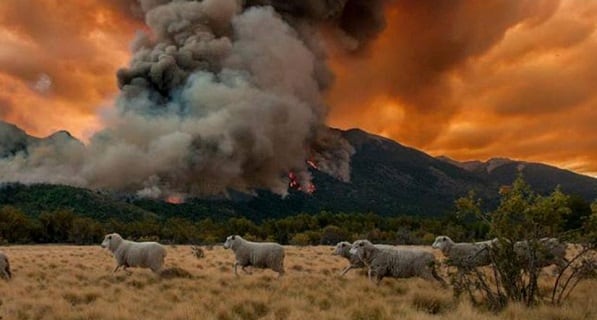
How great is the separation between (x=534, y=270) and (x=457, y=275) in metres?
1.57

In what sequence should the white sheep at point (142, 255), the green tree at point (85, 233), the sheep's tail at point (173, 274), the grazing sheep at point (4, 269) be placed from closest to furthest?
the grazing sheep at point (4, 269)
the sheep's tail at point (173, 274)
the white sheep at point (142, 255)
the green tree at point (85, 233)

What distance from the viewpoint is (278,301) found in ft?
39.1

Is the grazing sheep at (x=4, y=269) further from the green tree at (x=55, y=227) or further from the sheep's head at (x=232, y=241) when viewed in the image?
the green tree at (x=55, y=227)

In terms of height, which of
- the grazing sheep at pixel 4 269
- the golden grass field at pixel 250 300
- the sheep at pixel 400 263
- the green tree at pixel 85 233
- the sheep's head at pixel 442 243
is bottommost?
the golden grass field at pixel 250 300

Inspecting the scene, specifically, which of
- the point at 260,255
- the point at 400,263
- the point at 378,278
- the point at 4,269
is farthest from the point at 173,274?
the point at 400,263

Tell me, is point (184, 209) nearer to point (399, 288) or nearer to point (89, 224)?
point (89, 224)

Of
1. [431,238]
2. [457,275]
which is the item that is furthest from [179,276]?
[431,238]

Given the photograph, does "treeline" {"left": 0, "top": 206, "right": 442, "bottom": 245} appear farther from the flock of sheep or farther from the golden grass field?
the golden grass field

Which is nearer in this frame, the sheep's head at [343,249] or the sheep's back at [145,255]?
the sheep's back at [145,255]

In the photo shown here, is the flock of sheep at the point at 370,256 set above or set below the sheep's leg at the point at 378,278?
above

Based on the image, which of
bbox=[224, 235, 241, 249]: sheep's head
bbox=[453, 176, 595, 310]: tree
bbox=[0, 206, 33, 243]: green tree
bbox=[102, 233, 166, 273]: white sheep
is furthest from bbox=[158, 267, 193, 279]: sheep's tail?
bbox=[0, 206, 33, 243]: green tree

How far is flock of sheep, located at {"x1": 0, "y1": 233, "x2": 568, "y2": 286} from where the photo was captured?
1487cm

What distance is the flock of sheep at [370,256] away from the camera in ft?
48.8

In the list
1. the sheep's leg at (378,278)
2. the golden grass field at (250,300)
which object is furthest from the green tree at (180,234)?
the sheep's leg at (378,278)
